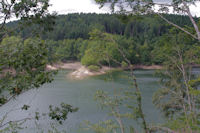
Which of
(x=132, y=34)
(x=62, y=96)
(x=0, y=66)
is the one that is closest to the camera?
(x=0, y=66)

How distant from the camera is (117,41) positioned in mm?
7727

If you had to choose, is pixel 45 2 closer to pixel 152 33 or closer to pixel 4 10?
pixel 4 10

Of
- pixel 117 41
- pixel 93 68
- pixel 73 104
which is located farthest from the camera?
pixel 93 68

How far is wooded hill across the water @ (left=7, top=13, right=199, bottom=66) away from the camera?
257 inches

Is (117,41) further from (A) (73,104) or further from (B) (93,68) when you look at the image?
(B) (93,68)

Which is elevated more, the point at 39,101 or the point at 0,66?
the point at 0,66

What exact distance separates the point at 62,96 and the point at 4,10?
64.1ft

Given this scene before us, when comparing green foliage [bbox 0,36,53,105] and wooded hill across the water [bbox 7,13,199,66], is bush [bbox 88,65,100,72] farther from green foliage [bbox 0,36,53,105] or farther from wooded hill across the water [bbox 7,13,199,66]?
green foliage [bbox 0,36,53,105]

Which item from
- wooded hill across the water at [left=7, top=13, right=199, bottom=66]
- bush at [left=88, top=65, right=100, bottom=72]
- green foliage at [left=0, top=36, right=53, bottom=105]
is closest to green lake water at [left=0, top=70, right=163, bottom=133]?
wooded hill across the water at [left=7, top=13, right=199, bottom=66]

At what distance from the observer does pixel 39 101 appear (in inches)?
803

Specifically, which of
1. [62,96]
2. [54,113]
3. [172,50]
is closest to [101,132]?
[54,113]

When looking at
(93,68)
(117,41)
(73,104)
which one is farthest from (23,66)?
(93,68)

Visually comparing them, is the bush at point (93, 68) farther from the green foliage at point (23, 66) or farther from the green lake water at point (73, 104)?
the green foliage at point (23, 66)

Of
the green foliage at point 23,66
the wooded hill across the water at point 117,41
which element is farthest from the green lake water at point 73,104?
the green foliage at point 23,66
